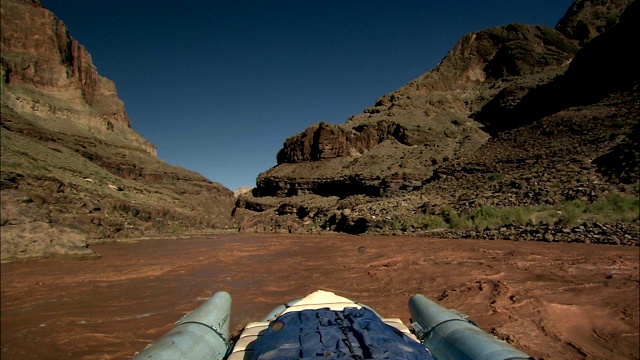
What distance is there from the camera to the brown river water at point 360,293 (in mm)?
3795

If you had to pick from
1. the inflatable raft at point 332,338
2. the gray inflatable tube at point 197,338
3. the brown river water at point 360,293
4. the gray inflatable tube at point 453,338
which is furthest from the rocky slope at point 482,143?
the gray inflatable tube at point 197,338

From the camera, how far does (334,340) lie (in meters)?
2.13

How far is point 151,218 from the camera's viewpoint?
30.1 metres

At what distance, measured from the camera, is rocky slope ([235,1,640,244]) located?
16.8 meters

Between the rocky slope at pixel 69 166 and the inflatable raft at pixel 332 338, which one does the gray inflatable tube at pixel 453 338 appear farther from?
the rocky slope at pixel 69 166

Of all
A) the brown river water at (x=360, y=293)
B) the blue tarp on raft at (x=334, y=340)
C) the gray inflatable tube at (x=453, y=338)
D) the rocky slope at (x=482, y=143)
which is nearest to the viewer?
the blue tarp on raft at (x=334, y=340)

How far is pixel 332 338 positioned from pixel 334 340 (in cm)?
3

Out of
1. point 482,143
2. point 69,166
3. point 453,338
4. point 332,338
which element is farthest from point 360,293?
point 69,166

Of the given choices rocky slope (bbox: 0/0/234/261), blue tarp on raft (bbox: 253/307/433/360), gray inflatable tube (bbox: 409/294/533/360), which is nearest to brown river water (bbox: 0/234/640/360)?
gray inflatable tube (bbox: 409/294/533/360)

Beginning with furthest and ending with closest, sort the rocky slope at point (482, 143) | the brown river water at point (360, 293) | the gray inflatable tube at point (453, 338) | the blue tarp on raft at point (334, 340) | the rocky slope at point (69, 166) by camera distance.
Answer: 1. the rocky slope at point (482, 143)
2. the rocky slope at point (69, 166)
3. the brown river water at point (360, 293)
4. the gray inflatable tube at point (453, 338)
5. the blue tarp on raft at point (334, 340)

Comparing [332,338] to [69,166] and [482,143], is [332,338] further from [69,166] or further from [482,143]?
[69,166]

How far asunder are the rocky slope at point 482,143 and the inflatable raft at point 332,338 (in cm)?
1123

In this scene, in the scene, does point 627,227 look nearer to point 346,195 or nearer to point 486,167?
point 486,167

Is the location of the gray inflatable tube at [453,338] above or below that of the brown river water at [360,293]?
above
